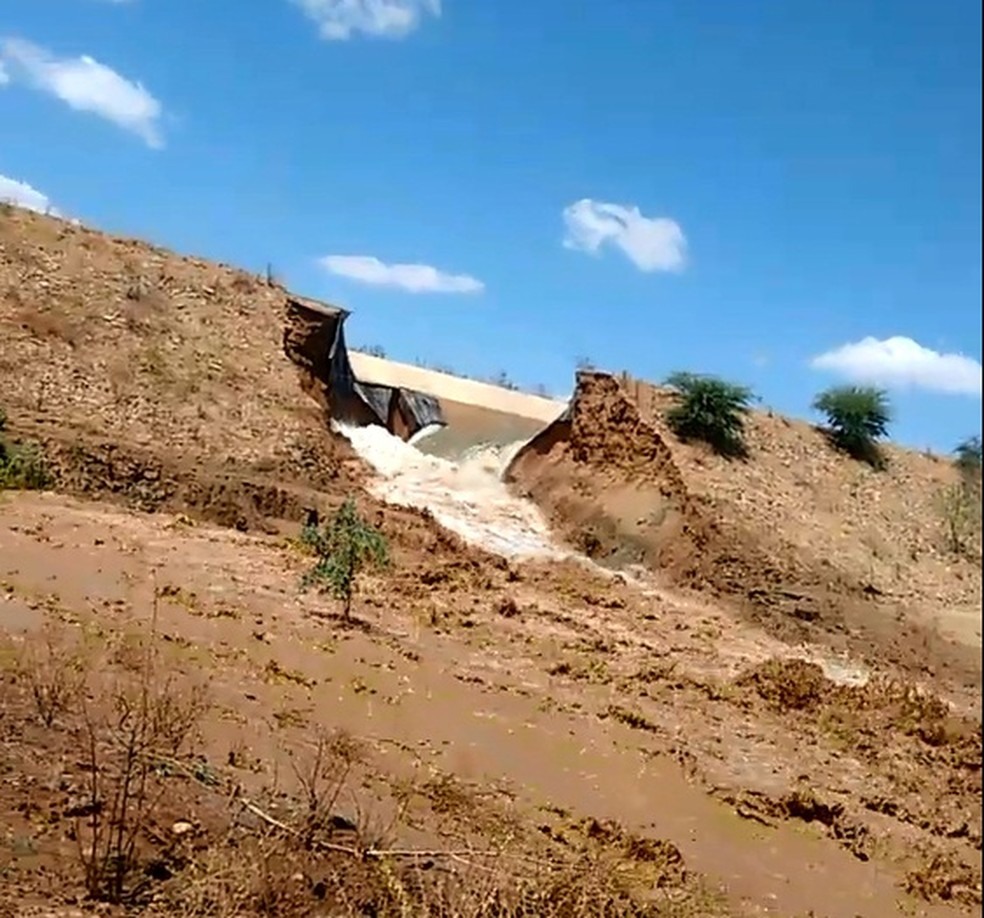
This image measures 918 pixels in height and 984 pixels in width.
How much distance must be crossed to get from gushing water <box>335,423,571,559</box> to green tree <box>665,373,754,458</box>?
2.76 metres

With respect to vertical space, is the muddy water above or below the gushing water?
below

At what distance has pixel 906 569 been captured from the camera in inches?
498

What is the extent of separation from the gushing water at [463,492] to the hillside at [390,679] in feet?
2.12

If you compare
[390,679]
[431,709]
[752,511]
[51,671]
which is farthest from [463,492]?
[51,671]

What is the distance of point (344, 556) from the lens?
404 inches

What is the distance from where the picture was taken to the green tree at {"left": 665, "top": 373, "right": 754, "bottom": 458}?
2097 cm

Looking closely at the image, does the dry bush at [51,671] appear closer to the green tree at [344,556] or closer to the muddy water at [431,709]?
the muddy water at [431,709]

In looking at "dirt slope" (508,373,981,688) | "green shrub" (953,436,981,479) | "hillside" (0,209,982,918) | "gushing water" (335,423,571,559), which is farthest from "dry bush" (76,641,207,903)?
"gushing water" (335,423,571,559)

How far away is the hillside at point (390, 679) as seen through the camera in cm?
397

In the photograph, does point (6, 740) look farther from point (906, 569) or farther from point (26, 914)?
point (906, 569)

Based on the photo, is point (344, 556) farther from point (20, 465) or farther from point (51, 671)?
point (51, 671)

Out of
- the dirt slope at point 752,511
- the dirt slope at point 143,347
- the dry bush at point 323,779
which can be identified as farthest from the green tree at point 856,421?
the dry bush at point 323,779

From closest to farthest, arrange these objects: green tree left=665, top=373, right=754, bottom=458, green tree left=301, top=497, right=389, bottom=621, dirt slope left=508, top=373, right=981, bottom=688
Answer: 1. green tree left=301, top=497, right=389, bottom=621
2. dirt slope left=508, top=373, right=981, bottom=688
3. green tree left=665, top=373, right=754, bottom=458

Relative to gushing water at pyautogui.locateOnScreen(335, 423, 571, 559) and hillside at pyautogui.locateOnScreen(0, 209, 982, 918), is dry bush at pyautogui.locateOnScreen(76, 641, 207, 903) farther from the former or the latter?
gushing water at pyautogui.locateOnScreen(335, 423, 571, 559)
